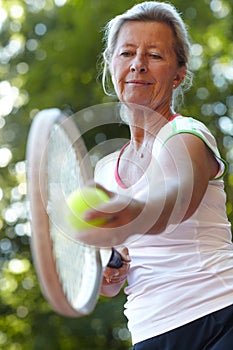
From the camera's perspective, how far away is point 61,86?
825 centimetres

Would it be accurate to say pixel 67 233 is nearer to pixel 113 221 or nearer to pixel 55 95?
pixel 113 221

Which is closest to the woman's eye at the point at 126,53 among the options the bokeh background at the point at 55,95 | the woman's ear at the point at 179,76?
the woman's ear at the point at 179,76

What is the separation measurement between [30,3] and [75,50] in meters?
1.35

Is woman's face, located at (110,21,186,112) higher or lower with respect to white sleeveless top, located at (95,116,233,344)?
higher

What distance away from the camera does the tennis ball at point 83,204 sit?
1.56 metres

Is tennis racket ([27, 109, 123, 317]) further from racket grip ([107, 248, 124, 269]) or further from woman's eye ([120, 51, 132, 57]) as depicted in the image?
woman's eye ([120, 51, 132, 57])

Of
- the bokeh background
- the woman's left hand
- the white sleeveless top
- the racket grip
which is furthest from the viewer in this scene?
the bokeh background

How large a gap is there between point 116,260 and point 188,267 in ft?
0.62

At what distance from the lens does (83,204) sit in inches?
65.6

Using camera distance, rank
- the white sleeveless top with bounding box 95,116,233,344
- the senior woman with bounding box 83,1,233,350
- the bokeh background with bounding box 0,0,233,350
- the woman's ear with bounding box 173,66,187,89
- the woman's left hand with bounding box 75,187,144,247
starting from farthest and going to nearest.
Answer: the bokeh background with bounding box 0,0,233,350 → the woman's ear with bounding box 173,66,187,89 → the white sleeveless top with bounding box 95,116,233,344 → the senior woman with bounding box 83,1,233,350 → the woman's left hand with bounding box 75,187,144,247

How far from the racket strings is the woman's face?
0.66 ft

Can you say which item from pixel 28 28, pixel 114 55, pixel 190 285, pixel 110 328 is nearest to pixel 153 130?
pixel 114 55

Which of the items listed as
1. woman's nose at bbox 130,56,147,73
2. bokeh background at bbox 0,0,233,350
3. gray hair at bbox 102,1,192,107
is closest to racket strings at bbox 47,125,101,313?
woman's nose at bbox 130,56,147,73

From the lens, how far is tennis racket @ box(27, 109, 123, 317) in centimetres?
158
